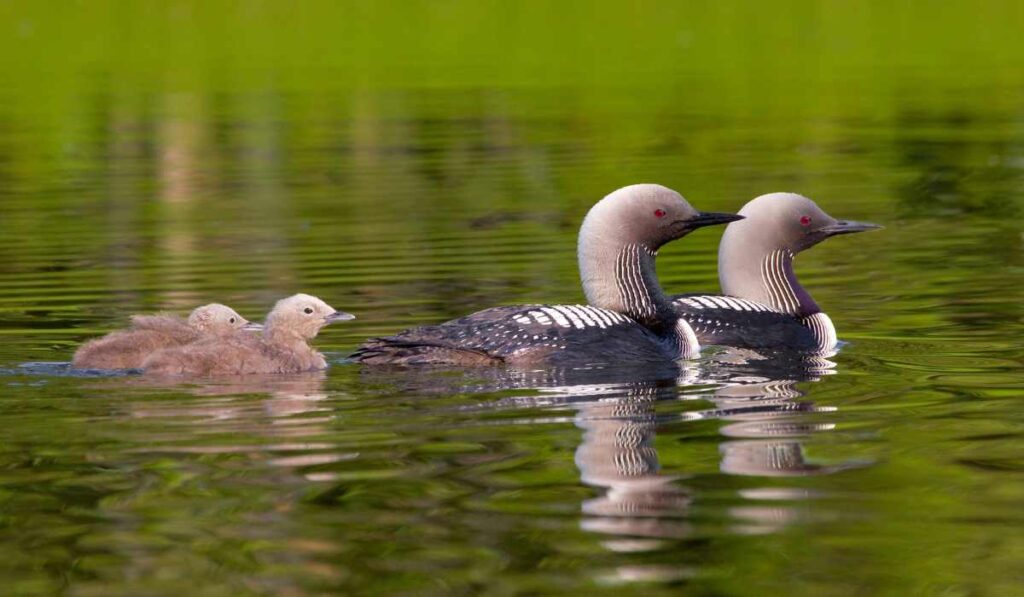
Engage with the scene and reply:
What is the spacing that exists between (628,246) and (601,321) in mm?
660

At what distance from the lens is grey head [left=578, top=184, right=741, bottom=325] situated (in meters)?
8.93

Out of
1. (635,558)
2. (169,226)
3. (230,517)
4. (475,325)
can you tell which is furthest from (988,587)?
(169,226)

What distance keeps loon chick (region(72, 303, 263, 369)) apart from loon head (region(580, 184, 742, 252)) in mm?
1561

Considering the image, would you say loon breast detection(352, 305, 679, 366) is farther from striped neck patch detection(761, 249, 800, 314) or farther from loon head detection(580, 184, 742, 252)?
striped neck patch detection(761, 249, 800, 314)

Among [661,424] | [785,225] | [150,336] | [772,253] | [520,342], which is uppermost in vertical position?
[785,225]

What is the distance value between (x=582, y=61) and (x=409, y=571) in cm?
3058

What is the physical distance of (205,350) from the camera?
26.5 ft

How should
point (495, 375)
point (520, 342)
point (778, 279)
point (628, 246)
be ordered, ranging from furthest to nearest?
1. point (778, 279)
2. point (628, 246)
3. point (520, 342)
4. point (495, 375)

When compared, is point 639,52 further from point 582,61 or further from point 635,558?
point 635,558

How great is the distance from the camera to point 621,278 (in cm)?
898

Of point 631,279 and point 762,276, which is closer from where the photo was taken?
point 631,279

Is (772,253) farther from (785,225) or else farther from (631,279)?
(631,279)

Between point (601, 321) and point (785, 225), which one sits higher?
point (785, 225)

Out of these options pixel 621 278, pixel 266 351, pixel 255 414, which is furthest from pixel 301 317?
pixel 621 278
